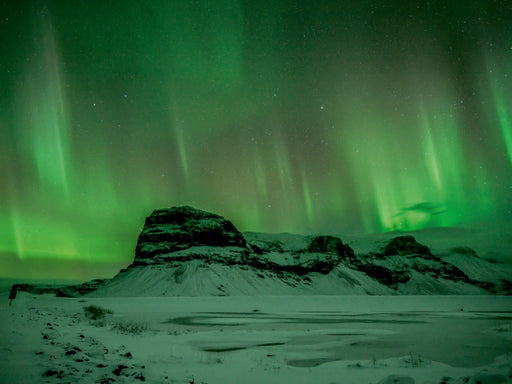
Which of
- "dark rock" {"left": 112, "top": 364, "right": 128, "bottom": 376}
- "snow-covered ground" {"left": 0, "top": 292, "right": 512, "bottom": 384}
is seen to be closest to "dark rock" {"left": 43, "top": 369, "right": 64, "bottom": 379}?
"snow-covered ground" {"left": 0, "top": 292, "right": 512, "bottom": 384}

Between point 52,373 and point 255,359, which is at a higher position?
point 52,373

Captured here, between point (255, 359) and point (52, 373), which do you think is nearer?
point (52, 373)

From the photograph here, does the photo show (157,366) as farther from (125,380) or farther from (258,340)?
(258,340)

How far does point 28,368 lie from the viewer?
306 inches

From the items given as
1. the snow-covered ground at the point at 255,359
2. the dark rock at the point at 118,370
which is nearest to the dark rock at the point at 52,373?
the snow-covered ground at the point at 255,359

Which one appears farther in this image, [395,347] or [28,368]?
[395,347]

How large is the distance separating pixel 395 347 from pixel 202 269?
190m

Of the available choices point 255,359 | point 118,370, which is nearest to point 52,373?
point 118,370

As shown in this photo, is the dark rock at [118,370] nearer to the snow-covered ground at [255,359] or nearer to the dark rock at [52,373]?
the snow-covered ground at [255,359]

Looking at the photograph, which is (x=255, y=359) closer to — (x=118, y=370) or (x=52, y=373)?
(x=118, y=370)

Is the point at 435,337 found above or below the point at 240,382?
below

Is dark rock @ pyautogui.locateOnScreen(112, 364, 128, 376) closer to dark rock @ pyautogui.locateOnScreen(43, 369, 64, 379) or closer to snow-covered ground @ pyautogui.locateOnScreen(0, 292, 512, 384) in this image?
snow-covered ground @ pyautogui.locateOnScreen(0, 292, 512, 384)

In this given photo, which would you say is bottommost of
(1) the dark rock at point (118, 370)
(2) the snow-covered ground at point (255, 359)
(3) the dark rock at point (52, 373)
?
(2) the snow-covered ground at point (255, 359)

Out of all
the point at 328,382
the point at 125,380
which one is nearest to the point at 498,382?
the point at 328,382
